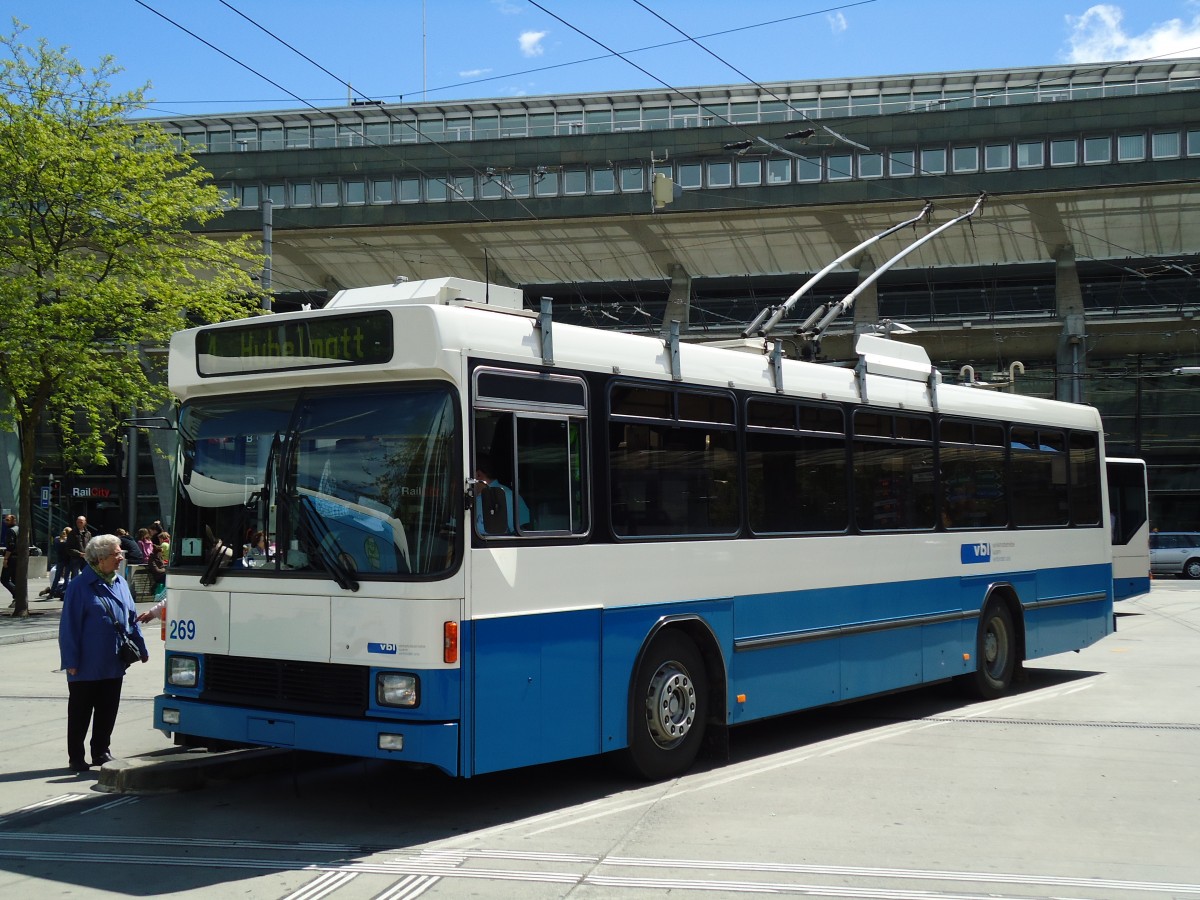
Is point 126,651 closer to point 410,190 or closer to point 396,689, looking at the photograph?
point 396,689

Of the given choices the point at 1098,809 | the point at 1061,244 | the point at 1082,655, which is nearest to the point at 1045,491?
the point at 1082,655

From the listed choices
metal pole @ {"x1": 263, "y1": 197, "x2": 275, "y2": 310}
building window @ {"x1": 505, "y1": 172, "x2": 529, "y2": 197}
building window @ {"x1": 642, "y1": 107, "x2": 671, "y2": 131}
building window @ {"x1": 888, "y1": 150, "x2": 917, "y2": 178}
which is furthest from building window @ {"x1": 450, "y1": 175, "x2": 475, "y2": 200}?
metal pole @ {"x1": 263, "y1": 197, "x2": 275, "y2": 310}

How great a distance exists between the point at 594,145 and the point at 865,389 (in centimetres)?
3221

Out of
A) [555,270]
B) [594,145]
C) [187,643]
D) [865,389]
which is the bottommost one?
[187,643]

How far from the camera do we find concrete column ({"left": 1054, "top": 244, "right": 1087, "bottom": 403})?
137ft

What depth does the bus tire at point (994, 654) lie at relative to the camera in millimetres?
12837

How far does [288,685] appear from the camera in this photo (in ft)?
24.7

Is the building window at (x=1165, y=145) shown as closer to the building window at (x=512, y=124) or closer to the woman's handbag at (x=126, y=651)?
the building window at (x=512, y=124)

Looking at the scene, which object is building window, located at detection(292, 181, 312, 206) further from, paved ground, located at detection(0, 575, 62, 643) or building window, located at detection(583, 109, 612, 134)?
paved ground, located at detection(0, 575, 62, 643)

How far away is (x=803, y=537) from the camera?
10.3 m

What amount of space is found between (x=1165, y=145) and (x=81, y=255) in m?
30.2

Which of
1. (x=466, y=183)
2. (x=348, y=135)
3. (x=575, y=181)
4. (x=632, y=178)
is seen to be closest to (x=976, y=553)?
(x=632, y=178)

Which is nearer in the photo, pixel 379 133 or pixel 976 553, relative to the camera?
pixel 976 553

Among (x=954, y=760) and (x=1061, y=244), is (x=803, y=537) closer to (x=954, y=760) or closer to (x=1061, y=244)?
(x=954, y=760)
